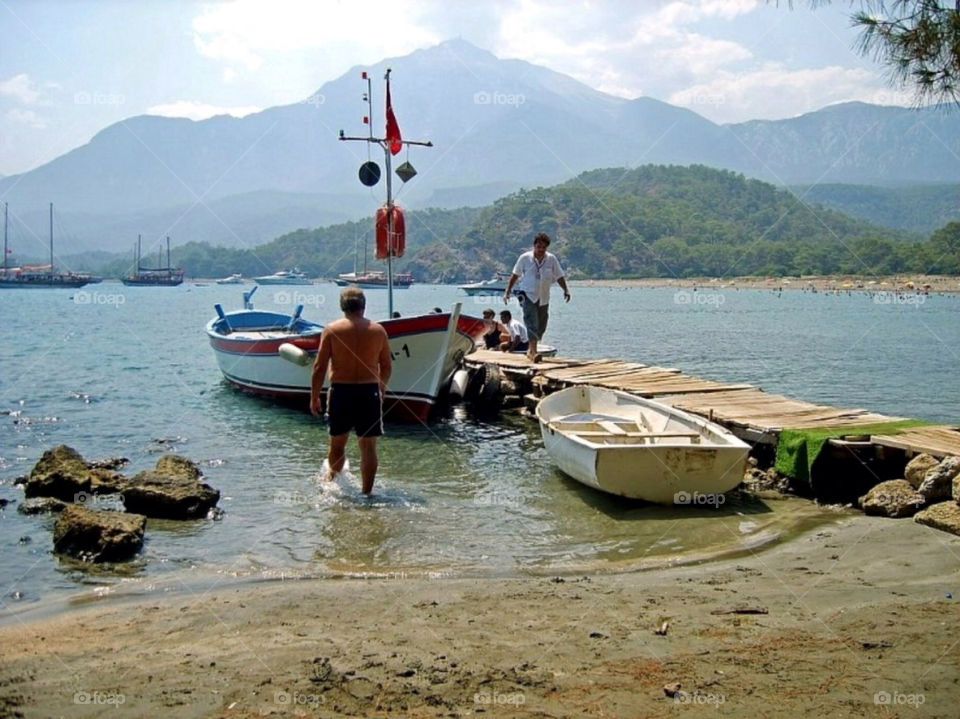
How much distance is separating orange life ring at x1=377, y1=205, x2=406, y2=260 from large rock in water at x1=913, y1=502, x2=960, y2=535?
35.3 feet

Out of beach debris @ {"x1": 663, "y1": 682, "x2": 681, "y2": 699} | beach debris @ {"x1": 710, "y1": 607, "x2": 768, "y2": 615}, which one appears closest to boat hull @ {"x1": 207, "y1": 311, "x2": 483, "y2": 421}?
beach debris @ {"x1": 710, "y1": 607, "x2": 768, "y2": 615}

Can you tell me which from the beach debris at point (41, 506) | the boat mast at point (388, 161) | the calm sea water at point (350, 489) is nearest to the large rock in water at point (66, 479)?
the calm sea water at point (350, 489)

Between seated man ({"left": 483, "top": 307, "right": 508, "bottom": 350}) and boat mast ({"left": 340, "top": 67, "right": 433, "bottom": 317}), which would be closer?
boat mast ({"left": 340, "top": 67, "right": 433, "bottom": 317})

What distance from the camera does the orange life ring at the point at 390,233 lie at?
17328mm

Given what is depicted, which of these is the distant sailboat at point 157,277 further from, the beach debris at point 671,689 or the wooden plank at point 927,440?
the beach debris at point 671,689

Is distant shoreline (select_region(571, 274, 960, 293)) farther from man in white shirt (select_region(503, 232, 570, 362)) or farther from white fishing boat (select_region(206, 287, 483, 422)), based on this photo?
white fishing boat (select_region(206, 287, 483, 422))

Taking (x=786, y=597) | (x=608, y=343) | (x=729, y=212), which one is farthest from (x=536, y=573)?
(x=729, y=212)

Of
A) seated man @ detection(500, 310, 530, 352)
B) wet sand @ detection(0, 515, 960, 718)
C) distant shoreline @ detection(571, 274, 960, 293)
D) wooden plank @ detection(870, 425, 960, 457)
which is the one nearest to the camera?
wet sand @ detection(0, 515, 960, 718)

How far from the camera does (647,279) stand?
153375mm

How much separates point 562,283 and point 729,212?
175 m

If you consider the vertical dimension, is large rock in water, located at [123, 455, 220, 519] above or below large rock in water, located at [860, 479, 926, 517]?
below

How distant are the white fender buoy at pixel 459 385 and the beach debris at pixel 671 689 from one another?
13.6 meters

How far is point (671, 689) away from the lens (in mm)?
5113

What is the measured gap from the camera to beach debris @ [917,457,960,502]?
936cm
